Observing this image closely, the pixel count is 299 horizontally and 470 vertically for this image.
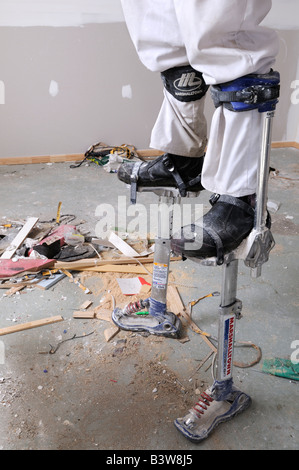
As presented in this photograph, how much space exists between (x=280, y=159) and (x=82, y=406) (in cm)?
398

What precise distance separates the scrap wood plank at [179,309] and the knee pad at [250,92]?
125 centimetres

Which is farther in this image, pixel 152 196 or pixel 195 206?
pixel 152 196

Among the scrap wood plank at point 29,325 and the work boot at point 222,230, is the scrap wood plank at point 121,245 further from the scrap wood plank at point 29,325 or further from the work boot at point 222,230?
the work boot at point 222,230

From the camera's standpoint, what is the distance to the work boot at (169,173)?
1.66 meters

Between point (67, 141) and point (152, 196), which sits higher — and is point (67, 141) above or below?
above

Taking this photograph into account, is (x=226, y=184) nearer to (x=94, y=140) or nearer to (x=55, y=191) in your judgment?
(x=55, y=191)

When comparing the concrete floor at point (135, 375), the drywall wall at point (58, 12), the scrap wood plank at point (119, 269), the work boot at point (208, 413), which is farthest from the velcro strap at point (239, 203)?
the drywall wall at point (58, 12)

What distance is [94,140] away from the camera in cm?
495

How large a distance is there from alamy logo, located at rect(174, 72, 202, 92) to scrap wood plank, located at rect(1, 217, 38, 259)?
1793 mm

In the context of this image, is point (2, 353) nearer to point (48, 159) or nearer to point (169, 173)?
point (169, 173)

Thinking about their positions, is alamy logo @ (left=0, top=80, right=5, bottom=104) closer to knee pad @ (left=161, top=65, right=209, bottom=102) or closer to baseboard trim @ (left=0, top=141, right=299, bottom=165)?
baseboard trim @ (left=0, top=141, right=299, bottom=165)

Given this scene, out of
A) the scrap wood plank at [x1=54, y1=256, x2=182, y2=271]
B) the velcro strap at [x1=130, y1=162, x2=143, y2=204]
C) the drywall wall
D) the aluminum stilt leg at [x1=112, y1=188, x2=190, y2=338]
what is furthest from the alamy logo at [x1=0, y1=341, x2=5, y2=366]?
the drywall wall

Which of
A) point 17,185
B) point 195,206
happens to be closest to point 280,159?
point 195,206

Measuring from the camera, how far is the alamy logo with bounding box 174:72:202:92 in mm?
1343
